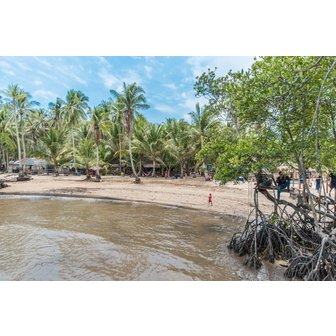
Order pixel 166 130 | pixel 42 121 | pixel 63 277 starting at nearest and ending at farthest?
pixel 63 277, pixel 166 130, pixel 42 121

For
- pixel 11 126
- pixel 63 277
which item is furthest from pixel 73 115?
pixel 63 277

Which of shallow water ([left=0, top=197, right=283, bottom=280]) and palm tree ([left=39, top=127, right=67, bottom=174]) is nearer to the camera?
shallow water ([left=0, top=197, right=283, bottom=280])

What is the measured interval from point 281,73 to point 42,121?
166ft

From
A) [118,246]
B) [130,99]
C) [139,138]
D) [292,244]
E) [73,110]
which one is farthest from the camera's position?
[73,110]

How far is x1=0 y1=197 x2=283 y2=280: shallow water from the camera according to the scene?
580 centimetres

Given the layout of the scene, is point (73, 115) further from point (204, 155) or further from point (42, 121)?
point (204, 155)

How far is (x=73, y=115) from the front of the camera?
1363 inches

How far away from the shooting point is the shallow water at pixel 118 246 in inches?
228

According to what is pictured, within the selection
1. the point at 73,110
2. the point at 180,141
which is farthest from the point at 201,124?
the point at 73,110

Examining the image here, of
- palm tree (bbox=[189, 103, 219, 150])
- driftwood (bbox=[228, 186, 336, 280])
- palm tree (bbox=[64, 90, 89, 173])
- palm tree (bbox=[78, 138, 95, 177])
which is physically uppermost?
palm tree (bbox=[64, 90, 89, 173])

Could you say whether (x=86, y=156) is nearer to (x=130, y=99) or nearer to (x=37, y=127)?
(x=130, y=99)

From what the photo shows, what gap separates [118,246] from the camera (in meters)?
7.59

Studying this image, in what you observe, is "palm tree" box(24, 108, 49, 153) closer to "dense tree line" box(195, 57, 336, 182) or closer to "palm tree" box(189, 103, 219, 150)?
"palm tree" box(189, 103, 219, 150)

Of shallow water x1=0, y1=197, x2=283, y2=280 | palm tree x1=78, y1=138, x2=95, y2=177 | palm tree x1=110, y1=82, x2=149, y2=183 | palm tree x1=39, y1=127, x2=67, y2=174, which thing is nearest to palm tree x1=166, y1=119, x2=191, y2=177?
palm tree x1=110, y1=82, x2=149, y2=183
